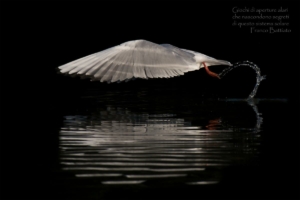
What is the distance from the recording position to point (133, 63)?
35.7ft

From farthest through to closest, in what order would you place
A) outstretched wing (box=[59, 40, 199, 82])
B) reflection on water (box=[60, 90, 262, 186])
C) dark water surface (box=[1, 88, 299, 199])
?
outstretched wing (box=[59, 40, 199, 82])
reflection on water (box=[60, 90, 262, 186])
dark water surface (box=[1, 88, 299, 199])

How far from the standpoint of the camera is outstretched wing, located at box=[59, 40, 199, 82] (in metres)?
10.5

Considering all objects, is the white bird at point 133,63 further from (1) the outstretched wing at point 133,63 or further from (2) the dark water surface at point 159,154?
(2) the dark water surface at point 159,154

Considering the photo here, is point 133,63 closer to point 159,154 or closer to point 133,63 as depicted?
point 133,63

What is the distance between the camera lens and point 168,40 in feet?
77.5

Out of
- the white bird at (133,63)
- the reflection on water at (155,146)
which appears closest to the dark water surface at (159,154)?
the reflection on water at (155,146)

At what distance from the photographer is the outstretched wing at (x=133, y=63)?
34.6ft

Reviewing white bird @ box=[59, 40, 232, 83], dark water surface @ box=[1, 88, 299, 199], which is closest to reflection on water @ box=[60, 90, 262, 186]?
dark water surface @ box=[1, 88, 299, 199]

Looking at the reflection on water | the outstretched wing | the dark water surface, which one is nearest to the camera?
the dark water surface

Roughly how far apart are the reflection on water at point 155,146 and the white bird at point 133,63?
724 millimetres

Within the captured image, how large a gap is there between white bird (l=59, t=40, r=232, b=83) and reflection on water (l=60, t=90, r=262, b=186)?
0.72 metres

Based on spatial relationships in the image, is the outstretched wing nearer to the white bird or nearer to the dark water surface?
the white bird

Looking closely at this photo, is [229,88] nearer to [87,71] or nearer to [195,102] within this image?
[195,102]

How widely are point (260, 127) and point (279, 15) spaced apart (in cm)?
1109
